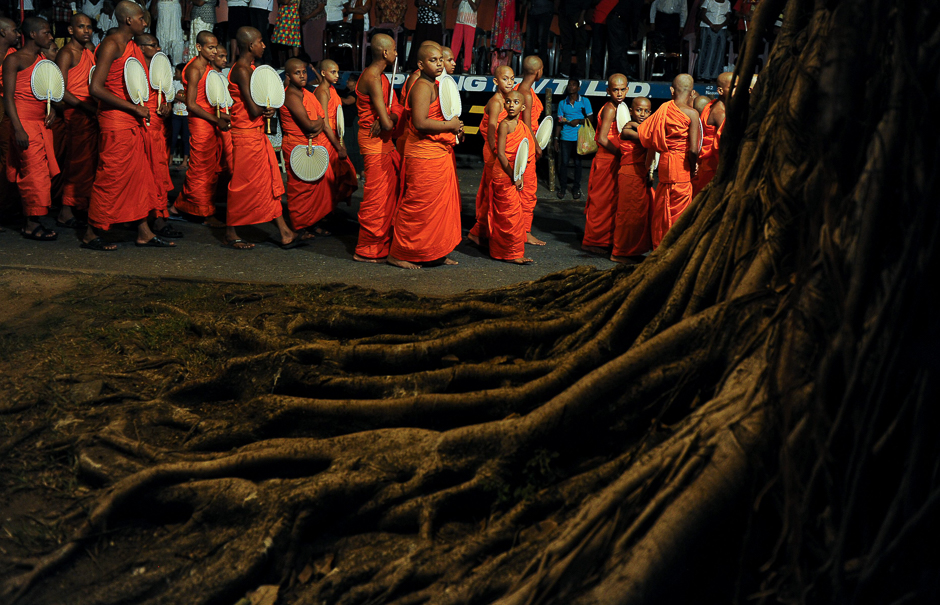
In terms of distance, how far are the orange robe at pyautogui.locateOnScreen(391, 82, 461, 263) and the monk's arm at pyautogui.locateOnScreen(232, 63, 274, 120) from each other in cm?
148

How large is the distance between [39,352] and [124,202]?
306cm

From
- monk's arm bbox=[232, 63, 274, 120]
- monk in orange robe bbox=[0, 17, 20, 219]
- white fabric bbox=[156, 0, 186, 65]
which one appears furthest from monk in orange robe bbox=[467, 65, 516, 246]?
white fabric bbox=[156, 0, 186, 65]

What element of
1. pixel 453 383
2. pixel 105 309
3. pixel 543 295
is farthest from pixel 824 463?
pixel 105 309

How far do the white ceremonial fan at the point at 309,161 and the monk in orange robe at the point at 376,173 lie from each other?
0.60 meters

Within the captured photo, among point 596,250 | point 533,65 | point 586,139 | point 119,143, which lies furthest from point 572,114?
point 119,143

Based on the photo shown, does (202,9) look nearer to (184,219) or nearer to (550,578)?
(184,219)

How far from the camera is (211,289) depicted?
562 cm

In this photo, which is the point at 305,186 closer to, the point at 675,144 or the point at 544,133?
the point at 544,133

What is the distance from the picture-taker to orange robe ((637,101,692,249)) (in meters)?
6.96

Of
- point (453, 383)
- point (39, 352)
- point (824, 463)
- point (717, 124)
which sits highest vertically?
point (717, 124)

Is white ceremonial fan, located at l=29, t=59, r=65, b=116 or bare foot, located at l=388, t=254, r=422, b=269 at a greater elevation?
white ceremonial fan, located at l=29, t=59, r=65, b=116

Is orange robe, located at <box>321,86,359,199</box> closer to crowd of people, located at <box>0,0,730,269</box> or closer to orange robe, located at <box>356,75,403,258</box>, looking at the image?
crowd of people, located at <box>0,0,730,269</box>

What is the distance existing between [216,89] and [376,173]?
6.66 feet

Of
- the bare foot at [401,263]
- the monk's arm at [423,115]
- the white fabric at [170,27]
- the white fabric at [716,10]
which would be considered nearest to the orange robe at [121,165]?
the bare foot at [401,263]
